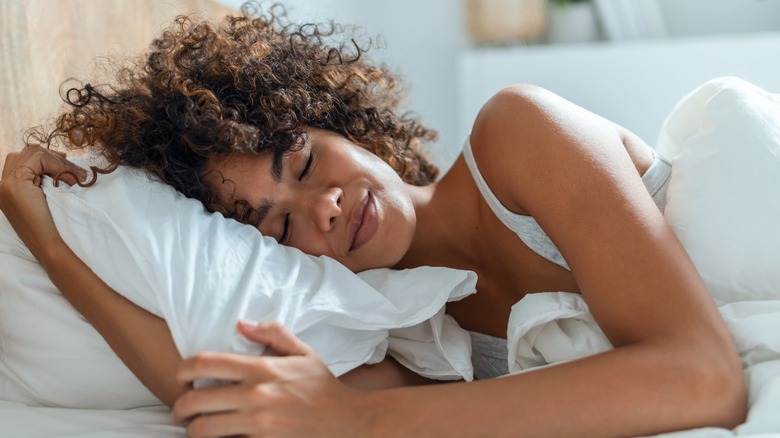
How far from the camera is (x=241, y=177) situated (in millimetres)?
1117

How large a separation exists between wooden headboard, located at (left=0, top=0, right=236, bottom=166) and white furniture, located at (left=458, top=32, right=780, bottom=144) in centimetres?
145

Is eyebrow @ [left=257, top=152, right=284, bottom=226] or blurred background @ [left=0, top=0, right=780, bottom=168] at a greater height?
eyebrow @ [left=257, top=152, right=284, bottom=226]

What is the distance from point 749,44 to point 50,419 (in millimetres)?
2224

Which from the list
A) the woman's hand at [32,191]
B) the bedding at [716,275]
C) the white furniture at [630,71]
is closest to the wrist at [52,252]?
the woman's hand at [32,191]

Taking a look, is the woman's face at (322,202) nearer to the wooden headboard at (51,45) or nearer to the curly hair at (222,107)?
the curly hair at (222,107)

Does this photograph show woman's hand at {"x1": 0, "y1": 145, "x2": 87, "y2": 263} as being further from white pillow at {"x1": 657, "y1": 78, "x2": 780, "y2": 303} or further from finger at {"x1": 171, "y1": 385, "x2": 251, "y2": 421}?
white pillow at {"x1": 657, "y1": 78, "x2": 780, "y2": 303}

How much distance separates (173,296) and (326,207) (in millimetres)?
298

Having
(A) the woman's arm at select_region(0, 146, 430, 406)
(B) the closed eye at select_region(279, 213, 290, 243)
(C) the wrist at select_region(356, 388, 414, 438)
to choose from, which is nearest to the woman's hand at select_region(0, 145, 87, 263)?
(A) the woman's arm at select_region(0, 146, 430, 406)

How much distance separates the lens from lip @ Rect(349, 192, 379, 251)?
1.13 meters

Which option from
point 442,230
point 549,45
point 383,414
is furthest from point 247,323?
point 549,45

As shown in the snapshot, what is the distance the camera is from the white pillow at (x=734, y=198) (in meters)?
1.05

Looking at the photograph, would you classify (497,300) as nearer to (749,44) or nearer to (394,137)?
(394,137)

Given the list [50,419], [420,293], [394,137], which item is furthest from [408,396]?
[394,137]

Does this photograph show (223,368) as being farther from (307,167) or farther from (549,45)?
(549,45)
